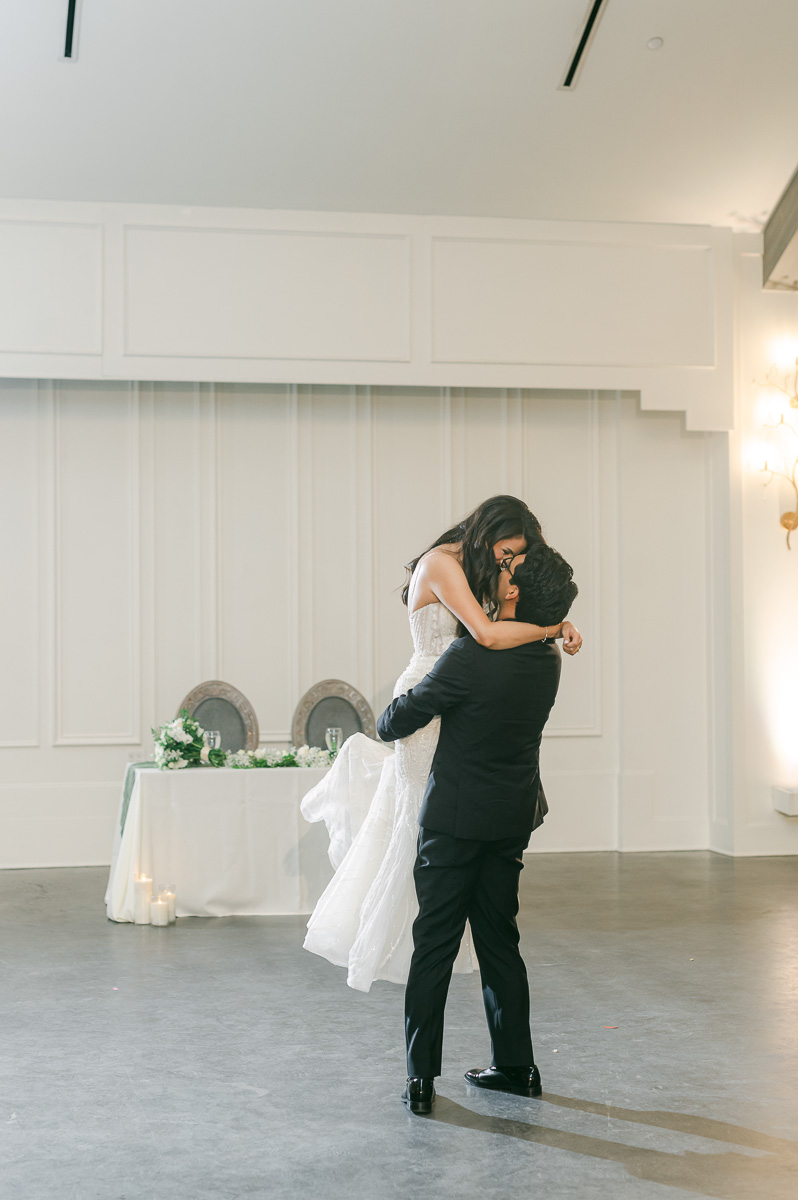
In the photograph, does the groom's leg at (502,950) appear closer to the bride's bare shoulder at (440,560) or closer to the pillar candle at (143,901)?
the bride's bare shoulder at (440,560)

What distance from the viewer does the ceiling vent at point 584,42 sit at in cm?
587

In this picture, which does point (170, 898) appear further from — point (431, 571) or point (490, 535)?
point (490, 535)

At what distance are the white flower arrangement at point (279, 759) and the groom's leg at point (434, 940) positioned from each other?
2.62m

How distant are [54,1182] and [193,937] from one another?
245cm

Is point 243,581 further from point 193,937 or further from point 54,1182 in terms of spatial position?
point 54,1182

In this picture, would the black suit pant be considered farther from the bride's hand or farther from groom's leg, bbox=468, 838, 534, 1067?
the bride's hand

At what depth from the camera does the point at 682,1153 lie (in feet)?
9.58

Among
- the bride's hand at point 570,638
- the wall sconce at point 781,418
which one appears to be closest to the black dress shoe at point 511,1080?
the bride's hand at point 570,638

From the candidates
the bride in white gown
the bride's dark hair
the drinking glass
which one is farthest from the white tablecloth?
the bride's dark hair

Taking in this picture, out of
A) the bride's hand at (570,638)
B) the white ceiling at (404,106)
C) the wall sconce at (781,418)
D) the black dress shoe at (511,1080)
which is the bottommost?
the black dress shoe at (511,1080)

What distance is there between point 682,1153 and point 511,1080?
57 centimetres

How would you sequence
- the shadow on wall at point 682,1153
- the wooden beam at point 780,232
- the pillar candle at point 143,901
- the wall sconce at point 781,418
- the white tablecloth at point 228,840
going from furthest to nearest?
1. the wall sconce at point 781,418
2. the wooden beam at point 780,232
3. the white tablecloth at point 228,840
4. the pillar candle at point 143,901
5. the shadow on wall at point 682,1153

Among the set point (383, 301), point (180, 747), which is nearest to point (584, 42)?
Result: point (383, 301)

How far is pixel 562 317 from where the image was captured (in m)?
6.86
